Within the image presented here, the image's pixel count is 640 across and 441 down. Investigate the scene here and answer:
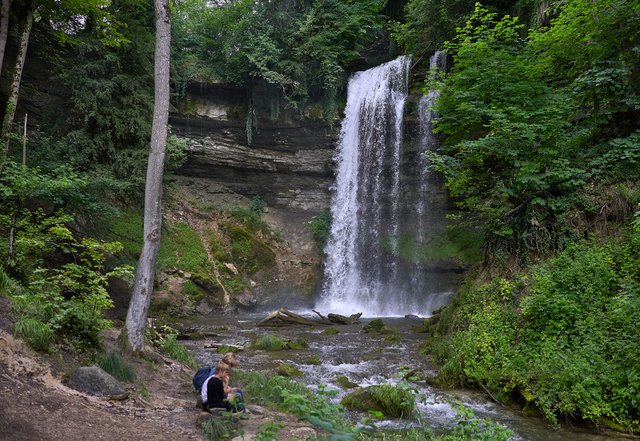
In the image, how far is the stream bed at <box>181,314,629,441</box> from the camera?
654cm

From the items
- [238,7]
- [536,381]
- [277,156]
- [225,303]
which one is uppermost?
[238,7]

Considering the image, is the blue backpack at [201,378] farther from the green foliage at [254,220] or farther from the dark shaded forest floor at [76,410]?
the green foliage at [254,220]

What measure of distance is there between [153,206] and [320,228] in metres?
15.3

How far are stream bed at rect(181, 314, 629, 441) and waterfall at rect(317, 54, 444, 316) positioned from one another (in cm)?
451

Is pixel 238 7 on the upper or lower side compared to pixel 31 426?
upper

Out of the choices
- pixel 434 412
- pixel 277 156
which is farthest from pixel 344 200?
pixel 434 412

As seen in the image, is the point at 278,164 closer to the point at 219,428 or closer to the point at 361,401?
the point at 361,401

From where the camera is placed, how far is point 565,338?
24.1 ft

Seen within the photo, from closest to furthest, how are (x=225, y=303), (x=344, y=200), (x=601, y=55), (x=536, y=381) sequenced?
1. (x=536, y=381)
2. (x=601, y=55)
3. (x=225, y=303)
4. (x=344, y=200)

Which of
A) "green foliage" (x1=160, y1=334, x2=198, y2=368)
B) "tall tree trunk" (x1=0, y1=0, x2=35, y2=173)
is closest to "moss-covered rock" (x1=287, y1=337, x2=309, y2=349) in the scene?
"green foliage" (x1=160, y1=334, x2=198, y2=368)

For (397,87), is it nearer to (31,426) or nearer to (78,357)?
(78,357)

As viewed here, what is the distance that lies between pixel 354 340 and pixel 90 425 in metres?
8.57

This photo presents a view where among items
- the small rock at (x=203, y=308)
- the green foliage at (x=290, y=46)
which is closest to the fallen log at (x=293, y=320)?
the small rock at (x=203, y=308)

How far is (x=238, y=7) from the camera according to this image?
23734 millimetres
